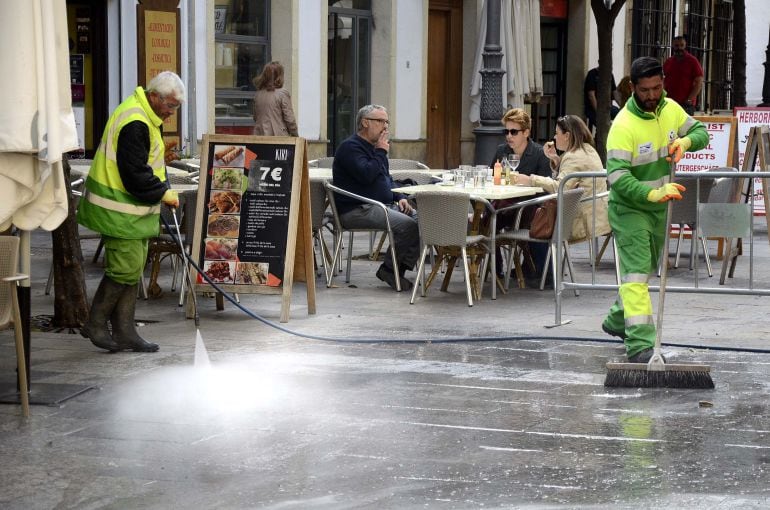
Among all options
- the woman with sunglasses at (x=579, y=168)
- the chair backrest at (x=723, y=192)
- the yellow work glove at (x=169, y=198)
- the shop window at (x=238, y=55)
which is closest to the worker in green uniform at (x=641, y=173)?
the yellow work glove at (x=169, y=198)

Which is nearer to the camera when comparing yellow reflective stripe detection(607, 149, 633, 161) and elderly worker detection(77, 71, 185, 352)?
yellow reflective stripe detection(607, 149, 633, 161)

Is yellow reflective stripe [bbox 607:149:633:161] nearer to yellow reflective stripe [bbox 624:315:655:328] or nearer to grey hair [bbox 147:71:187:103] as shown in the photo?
yellow reflective stripe [bbox 624:315:655:328]

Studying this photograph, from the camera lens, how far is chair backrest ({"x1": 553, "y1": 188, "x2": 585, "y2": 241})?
1099cm

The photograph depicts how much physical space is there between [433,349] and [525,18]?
17.0 meters

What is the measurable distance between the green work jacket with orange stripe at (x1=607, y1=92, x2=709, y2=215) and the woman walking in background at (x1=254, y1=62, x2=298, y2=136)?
28.3ft

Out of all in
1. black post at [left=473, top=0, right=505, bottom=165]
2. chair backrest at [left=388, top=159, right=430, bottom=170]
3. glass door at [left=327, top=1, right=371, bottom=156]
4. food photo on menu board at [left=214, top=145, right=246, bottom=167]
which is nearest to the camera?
food photo on menu board at [left=214, top=145, right=246, bottom=167]

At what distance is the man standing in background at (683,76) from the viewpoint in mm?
23234

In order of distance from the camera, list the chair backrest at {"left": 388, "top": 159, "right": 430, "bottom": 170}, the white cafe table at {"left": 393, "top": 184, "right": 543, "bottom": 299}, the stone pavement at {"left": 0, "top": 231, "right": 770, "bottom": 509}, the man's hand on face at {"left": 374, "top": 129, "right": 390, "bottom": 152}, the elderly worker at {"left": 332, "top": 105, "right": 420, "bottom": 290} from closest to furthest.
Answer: the stone pavement at {"left": 0, "top": 231, "right": 770, "bottom": 509} < the white cafe table at {"left": 393, "top": 184, "right": 543, "bottom": 299} < the elderly worker at {"left": 332, "top": 105, "right": 420, "bottom": 290} < the man's hand on face at {"left": 374, "top": 129, "right": 390, "bottom": 152} < the chair backrest at {"left": 388, "top": 159, "right": 430, "bottom": 170}

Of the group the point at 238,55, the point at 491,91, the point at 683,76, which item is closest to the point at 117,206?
the point at 491,91

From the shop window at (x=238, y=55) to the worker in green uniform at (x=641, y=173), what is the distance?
12.4 meters

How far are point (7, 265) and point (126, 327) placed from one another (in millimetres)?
1875

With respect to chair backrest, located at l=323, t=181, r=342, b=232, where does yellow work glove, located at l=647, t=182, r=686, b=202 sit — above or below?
above

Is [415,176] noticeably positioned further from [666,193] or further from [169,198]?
[666,193]

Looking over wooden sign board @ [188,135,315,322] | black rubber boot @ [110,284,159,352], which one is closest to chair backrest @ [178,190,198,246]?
wooden sign board @ [188,135,315,322]
